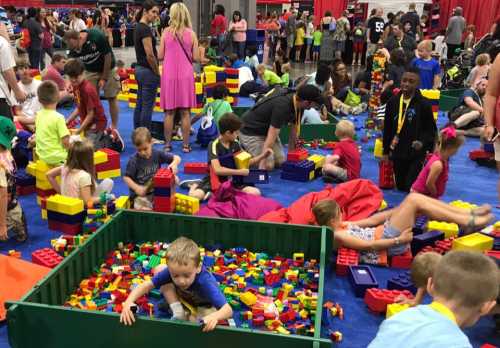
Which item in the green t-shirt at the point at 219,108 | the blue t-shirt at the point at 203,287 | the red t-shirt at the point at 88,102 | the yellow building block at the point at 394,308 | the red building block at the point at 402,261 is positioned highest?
the red t-shirt at the point at 88,102

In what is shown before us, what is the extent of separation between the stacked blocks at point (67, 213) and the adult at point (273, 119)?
225 centimetres

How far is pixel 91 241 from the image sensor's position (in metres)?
3.65

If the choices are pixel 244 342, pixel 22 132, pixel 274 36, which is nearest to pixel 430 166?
pixel 244 342

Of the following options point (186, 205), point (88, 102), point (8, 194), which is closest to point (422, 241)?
point (186, 205)

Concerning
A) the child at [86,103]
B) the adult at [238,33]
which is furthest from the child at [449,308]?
the adult at [238,33]

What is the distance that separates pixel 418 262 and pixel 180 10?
13.9 feet

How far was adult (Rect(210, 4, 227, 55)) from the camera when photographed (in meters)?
12.9

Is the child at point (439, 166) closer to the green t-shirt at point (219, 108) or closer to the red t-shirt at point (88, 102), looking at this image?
the green t-shirt at point (219, 108)

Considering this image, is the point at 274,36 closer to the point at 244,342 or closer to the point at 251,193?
the point at 251,193

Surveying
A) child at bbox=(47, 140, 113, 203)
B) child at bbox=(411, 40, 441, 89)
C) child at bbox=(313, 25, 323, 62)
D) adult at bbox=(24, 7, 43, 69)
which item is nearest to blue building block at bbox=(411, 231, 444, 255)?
child at bbox=(47, 140, 113, 203)

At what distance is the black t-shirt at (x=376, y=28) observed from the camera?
13.8 metres

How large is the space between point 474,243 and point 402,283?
2.57 feet

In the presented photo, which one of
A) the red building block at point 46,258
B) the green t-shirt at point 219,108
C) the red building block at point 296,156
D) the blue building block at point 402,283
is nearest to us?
the blue building block at point 402,283

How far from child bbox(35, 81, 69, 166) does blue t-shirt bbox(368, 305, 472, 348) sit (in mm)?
3826
